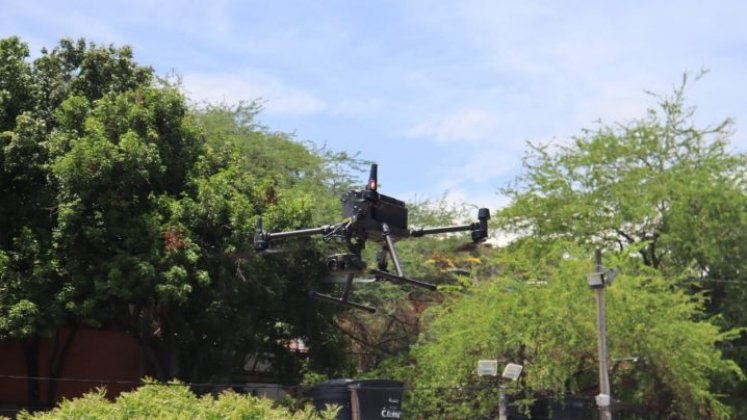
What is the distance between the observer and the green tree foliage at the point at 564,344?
20.0m

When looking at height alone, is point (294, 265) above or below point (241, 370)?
above

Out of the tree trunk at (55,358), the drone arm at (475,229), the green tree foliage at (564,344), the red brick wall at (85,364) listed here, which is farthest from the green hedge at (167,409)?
the red brick wall at (85,364)

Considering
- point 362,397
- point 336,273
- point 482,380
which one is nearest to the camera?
point 336,273

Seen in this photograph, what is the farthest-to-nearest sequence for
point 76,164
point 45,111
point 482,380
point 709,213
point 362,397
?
point 709,213 → point 45,111 → point 482,380 → point 76,164 → point 362,397

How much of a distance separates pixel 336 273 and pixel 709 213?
59.1ft

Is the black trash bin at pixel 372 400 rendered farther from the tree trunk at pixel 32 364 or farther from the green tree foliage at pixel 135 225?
the tree trunk at pixel 32 364

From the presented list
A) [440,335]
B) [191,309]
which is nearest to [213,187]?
[191,309]

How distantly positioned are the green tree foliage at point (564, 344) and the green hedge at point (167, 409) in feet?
38.6

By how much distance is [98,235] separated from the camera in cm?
1997

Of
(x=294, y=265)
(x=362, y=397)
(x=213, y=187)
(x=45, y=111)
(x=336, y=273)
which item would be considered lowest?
(x=362, y=397)

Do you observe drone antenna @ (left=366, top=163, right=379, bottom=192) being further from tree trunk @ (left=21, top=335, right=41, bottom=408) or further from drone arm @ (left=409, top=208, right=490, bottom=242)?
tree trunk @ (left=21, top=335, right=41, bottom=408)

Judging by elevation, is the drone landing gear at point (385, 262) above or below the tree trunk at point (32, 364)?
above

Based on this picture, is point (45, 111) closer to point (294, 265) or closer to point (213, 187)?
point (213, 187)

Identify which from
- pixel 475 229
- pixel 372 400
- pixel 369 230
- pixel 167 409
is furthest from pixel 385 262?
pixel 372 400
